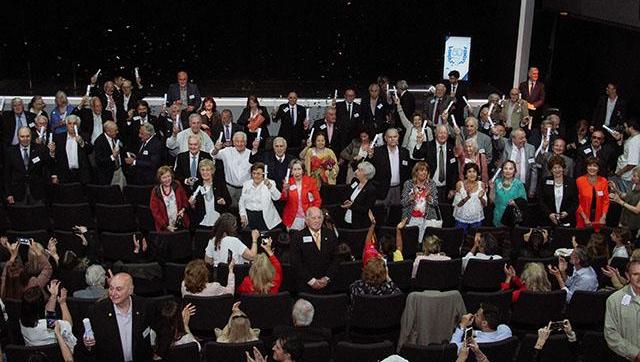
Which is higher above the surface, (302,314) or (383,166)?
(383,166)

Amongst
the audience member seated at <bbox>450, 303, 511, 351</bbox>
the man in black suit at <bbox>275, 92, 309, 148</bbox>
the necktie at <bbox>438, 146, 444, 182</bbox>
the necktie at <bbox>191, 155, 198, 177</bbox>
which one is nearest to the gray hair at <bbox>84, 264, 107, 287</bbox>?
the necktie at <bbox>191, 155, 198, 177</bbox>

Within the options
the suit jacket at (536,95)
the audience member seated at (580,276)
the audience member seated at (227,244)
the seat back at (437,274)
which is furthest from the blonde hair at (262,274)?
the suit jacket at (536,95)

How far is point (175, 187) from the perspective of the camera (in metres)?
9.10

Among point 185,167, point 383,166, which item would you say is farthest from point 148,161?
point 383,166

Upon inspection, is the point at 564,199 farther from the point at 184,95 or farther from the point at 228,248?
the point at 184,95

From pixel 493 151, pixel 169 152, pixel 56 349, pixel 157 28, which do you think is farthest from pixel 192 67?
pixel 56 349

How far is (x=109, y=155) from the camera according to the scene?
1065cm

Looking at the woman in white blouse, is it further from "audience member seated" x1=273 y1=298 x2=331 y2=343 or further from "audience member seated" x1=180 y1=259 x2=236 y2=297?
"audience member seated" x1=273 y1=298 x2=331 y2=343

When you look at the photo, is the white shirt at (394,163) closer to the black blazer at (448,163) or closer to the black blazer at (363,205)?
the black blazer at (448,163)

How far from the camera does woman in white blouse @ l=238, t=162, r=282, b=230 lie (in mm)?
9117

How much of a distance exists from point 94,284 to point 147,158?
11.5 feet

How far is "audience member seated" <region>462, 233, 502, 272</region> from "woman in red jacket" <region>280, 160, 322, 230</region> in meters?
1.83

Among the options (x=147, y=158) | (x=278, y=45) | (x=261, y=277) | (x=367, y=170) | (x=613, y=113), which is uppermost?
(x=278, y=45)

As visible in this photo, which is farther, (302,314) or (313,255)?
(313,255)
